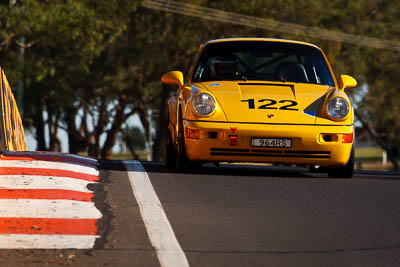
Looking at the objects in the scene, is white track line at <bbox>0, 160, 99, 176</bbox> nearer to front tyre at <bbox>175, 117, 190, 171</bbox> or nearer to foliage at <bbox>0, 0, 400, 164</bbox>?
front tyre at <bbox>175, 117, 190, 171</bbox>

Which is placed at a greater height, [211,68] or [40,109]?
[211,68]

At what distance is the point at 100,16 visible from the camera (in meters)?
33.8

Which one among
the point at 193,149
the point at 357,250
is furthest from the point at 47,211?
the point at 193,149

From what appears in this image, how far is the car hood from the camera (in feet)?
31.5

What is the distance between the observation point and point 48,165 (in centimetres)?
946

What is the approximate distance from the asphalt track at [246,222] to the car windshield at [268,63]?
1.31 metres

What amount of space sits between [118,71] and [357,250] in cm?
3327

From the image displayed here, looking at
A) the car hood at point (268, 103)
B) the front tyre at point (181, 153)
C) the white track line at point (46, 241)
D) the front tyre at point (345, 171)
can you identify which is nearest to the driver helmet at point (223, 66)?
the car hood at point (268, 103)

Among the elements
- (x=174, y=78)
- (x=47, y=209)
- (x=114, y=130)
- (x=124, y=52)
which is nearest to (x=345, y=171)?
(x=174, y=78)

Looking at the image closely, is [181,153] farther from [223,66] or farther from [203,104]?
[223,66]

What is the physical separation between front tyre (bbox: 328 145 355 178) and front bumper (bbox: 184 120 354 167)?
1.06ft

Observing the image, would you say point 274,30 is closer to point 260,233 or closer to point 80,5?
point 80,5

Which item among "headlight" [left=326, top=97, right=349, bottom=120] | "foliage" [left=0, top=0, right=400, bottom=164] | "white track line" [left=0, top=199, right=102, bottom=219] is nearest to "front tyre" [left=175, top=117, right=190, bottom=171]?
"headlight" [left=326, top=97, right=349, bottom=120]

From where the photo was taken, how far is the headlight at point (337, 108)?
9742mm
